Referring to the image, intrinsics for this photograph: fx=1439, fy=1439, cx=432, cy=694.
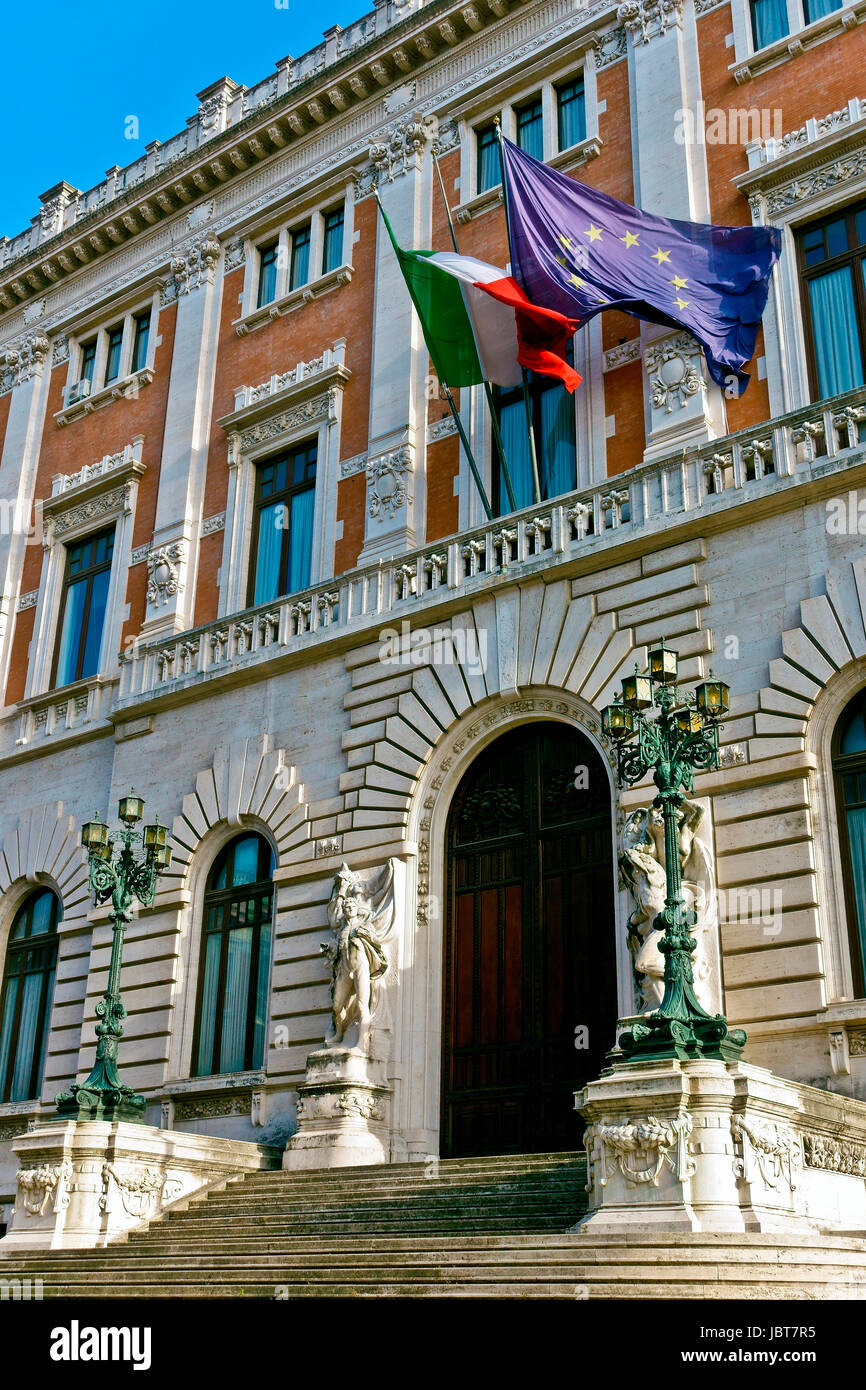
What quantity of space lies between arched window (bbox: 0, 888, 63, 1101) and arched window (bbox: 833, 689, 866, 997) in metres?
13.9

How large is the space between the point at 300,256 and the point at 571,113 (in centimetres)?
594

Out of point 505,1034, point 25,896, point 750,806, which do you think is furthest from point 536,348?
point 25,896

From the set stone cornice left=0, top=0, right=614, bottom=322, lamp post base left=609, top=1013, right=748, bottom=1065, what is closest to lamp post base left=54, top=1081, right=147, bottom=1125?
lamp post base left=609, top=1013, right=748, bottom=1065

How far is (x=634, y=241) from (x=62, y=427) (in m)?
14.5

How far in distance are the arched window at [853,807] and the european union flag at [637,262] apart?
5149mm

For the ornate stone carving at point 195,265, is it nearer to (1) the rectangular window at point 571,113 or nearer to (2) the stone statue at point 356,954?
(1) the rectangular window at point 571,113

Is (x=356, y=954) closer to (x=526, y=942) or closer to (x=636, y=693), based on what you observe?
(x=526, y=942)

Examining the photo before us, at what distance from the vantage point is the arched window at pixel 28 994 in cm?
2372

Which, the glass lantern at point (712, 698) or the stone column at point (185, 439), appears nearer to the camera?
the glass lantern at point (712, 698)

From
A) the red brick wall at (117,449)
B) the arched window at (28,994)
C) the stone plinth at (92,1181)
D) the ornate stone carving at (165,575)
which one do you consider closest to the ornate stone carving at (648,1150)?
the stone plinth at (92,1181)

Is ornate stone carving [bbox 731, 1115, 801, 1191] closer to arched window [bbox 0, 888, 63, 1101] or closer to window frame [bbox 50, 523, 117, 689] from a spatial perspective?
arched window [bbox 0, 888, 63, 1101]

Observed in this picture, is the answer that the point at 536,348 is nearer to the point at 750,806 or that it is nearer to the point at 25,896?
the point at 750,806

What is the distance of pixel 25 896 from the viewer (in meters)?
25.3

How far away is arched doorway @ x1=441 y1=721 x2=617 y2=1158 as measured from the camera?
1727 centimetres
